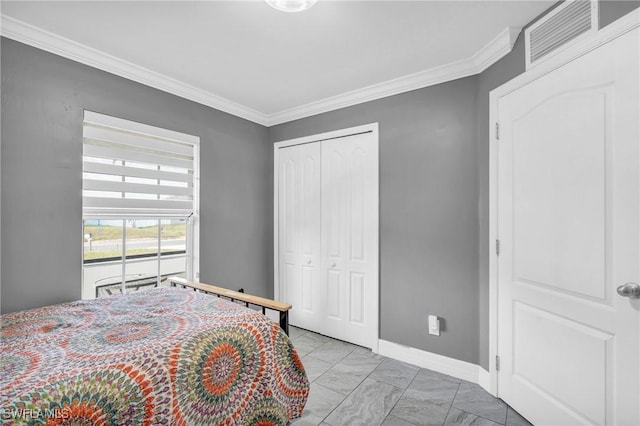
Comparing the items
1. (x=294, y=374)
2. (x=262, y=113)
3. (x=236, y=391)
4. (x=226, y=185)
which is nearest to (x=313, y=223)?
(x=226, y=185)

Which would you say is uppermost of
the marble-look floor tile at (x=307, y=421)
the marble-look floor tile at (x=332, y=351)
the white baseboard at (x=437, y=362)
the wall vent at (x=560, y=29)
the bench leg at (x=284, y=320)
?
the wall vent at (x=560, y=29)

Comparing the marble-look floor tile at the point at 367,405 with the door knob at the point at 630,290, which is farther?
the marble-look floor tile at the point at 367,405

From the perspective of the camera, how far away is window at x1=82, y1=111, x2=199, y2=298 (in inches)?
87.0

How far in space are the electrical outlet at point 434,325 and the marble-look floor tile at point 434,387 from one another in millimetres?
333

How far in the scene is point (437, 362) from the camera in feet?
8.06

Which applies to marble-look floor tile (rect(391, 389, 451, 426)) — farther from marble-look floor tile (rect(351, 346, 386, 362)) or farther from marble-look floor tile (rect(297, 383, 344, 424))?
marble-look floor tile (rect(351, 346, 386, 362))

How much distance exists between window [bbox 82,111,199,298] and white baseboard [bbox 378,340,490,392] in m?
2.00

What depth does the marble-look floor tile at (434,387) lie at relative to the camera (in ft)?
6.87

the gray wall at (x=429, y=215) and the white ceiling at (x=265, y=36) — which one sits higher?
the white ceiling at (x=265, y=36)

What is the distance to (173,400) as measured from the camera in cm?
120

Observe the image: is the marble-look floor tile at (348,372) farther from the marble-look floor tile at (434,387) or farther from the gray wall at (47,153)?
the gray wall at (47,153)

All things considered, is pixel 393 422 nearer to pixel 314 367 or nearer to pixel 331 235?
pixel 314 367

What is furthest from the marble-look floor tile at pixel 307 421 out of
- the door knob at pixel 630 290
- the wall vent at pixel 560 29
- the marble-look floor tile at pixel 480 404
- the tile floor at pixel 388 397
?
the wall vent at pixel 560 29

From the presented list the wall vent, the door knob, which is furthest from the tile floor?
the wall vent
